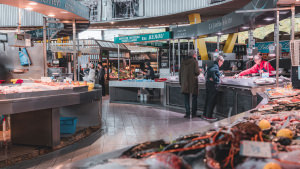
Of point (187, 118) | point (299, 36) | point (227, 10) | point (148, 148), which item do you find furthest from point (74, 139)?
point (299, 36)

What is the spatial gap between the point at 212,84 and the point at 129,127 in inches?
85.3

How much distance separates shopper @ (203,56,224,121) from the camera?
631 cm

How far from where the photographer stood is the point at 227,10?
14.4 m

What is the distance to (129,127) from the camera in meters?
6.05

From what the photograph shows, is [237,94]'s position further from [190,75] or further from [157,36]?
[157,36]

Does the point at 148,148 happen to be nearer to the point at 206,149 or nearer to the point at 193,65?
the point at 206,149

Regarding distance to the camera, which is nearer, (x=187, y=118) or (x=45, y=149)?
(x=45, y=149)

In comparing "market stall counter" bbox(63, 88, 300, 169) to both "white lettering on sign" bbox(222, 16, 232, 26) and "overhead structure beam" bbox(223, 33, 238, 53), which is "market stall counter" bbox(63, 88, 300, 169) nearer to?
"white lettering on sign" bbox(222, 16, 232, 26)

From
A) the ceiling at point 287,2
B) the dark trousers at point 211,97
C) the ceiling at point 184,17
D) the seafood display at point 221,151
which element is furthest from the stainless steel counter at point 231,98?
the ceiling at point 184,17

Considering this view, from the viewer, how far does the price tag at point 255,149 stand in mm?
1240

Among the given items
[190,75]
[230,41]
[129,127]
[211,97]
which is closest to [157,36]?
[190,75]

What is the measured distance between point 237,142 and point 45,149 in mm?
3512

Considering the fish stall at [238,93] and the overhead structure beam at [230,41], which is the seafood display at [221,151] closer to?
the fish stall at [238,93]

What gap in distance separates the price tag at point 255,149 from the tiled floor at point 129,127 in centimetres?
206
